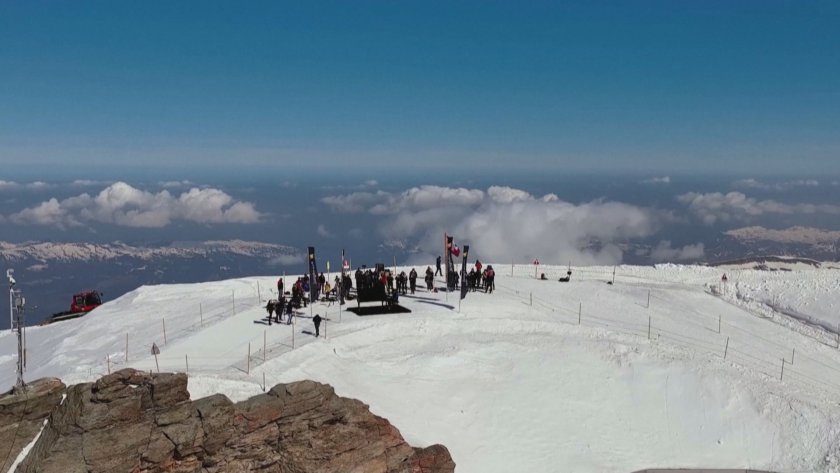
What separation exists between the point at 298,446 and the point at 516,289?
92.4ft

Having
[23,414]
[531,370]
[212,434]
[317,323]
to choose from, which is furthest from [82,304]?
[531,370]

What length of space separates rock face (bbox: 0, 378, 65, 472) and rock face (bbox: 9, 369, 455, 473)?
82 centimetres

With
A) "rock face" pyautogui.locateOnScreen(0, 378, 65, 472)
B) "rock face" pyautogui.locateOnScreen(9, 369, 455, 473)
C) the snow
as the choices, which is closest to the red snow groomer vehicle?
the snow

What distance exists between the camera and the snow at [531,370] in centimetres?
2667

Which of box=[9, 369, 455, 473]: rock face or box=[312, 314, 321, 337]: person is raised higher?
box=[312, 314, 321, 337]: person

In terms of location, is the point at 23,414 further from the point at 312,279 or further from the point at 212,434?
the point at 312,279

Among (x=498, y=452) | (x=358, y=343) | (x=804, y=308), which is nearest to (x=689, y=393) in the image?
(x=498, y=452)

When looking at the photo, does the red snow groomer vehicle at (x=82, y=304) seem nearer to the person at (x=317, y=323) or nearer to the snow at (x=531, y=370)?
the snow at (x=531, y=370)

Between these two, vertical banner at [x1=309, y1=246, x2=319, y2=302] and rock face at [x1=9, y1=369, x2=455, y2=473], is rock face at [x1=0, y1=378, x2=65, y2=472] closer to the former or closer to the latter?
rock face at [x1=9, y1=369, x2=455, y2=473]

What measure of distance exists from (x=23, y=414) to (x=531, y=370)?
963 inches

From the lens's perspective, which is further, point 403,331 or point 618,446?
point 403,331

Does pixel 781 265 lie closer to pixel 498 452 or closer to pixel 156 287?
pixel 498 452

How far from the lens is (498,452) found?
85.4ft

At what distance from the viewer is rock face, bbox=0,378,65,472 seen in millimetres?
20656
